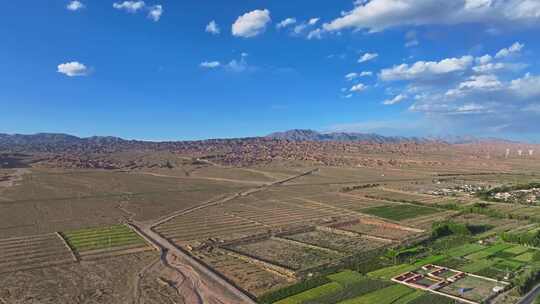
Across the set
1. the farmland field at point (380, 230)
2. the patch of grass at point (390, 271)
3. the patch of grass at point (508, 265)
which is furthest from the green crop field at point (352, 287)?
the farmland field at point (380, 230)

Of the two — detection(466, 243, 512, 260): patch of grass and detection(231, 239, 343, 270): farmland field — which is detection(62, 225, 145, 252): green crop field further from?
detection(466, 243, 512, 260): patch of grass

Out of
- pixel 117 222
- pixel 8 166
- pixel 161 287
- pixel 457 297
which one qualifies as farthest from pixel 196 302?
pixel 8 166

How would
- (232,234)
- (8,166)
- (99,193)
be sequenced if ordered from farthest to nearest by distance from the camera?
(8,166) < (99,193) < (232,234)

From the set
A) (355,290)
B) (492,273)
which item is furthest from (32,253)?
(492,273)

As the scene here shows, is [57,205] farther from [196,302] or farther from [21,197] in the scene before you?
[196,302]

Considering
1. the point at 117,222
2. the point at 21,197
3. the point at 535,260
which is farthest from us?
the point at 21,197

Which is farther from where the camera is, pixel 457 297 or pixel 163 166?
pixel 163 166
